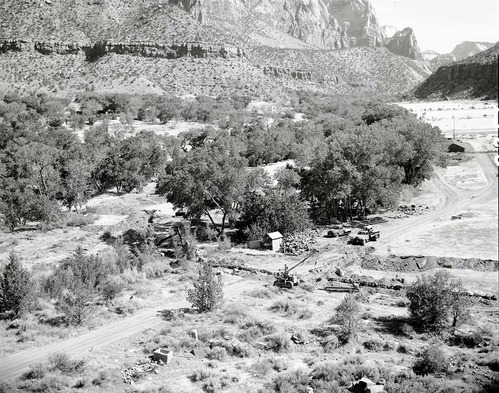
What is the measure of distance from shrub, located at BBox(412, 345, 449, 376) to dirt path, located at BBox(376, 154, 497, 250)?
1993cm

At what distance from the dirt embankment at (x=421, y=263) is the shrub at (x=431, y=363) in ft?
49.5

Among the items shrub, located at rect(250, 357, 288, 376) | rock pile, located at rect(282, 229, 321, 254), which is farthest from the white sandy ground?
shrub, located at rect(250, 357, 288, 376)

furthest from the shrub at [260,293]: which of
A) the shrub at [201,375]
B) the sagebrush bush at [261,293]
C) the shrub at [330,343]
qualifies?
the shrub at [201,375]

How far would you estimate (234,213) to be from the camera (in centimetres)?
4478

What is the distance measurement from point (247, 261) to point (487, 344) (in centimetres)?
1900

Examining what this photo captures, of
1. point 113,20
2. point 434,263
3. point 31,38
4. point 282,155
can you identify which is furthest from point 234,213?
point 113,20

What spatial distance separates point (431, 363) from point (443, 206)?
3600 centimetres

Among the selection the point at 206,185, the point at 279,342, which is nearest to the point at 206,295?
the point at 279,342

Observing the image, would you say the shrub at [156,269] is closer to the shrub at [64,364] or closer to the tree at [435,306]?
the shrub at [64,364]

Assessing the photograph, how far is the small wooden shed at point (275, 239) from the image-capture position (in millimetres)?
40969

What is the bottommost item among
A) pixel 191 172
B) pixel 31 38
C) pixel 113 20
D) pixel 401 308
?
pixel 401 308

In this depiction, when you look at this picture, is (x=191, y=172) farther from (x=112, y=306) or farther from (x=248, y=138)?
(x=248, y=138)

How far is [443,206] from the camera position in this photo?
176 ft

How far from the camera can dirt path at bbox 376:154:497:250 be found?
44.9 metres
